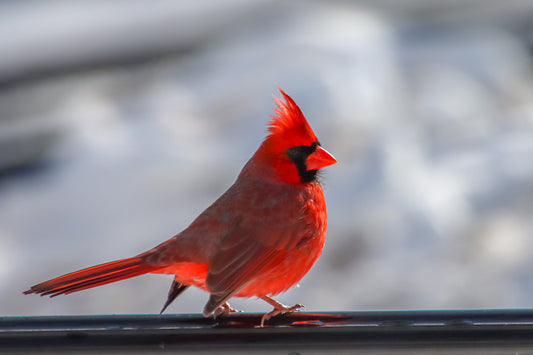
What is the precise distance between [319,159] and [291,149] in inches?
2.4

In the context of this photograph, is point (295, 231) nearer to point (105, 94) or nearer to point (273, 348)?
point (273, 348)

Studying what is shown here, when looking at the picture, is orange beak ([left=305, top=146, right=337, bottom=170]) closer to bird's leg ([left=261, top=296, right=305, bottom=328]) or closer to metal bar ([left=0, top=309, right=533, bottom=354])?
bird's leg ([left=261, top=296, right=305, bottom=328])

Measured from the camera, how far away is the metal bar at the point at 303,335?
879 mm

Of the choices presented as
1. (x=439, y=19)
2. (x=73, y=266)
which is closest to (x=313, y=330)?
(x=73, y=266)

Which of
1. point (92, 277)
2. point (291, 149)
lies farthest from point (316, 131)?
point (92, 277)

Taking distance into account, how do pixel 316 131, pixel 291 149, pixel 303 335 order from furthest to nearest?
pixel 316 131, pixel 291 149, pixel 303 335

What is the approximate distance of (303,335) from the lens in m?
0.92

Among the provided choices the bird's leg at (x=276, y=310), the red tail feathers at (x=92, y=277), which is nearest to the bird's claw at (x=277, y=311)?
the bird's leg at (x=276, y=310)

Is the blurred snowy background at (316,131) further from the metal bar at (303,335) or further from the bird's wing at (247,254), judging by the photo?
the metal bar at (303,335)

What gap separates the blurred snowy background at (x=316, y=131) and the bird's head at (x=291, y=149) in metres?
0.81

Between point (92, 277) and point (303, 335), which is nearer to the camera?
point (303, 335)

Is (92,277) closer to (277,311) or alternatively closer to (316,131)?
(277,311)

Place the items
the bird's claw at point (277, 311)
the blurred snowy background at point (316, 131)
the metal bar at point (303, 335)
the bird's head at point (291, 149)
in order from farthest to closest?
the blurred snowy background at point (316, 131)
the bird's head at point (291, 149)
the bird's claw at point (277, 311)
the metal bar at point (303, 335)

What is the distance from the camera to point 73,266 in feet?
7.32
